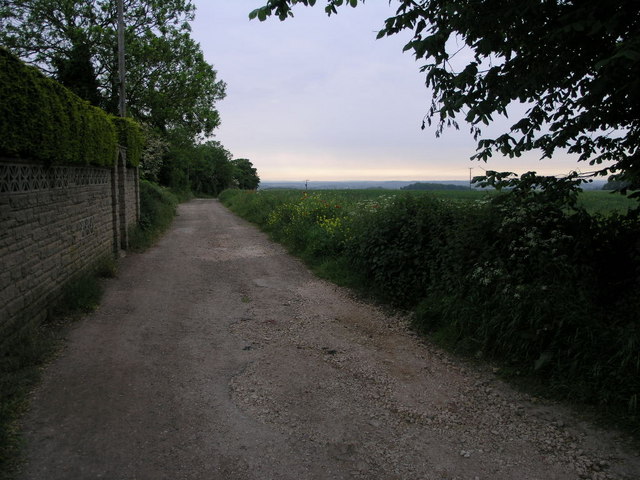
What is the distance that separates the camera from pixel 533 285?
16.5 feet

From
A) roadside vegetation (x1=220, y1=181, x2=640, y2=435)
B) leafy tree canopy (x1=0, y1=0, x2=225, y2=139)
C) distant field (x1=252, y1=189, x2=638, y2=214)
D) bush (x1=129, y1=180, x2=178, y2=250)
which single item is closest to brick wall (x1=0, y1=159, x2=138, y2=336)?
bush (x1=129, y1=180, x2=178, y2=250)

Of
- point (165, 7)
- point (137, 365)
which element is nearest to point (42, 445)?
point (137, 365)

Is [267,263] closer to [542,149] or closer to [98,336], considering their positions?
[98,336]

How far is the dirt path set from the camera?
321 cm

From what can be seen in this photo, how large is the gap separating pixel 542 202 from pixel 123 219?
10439 millimetres

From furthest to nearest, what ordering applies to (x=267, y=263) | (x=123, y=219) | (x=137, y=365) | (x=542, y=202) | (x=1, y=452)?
(x=123, y=219) < (x=267, y=263) < (x=542, y=202) < (x=137, y=365) < (x=1, y=452)

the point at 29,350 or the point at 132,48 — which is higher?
the point at 132,48

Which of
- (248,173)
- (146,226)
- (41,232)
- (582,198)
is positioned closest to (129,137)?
(146,226)

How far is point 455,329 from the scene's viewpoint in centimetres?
566

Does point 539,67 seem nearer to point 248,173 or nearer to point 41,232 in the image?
point 41,232

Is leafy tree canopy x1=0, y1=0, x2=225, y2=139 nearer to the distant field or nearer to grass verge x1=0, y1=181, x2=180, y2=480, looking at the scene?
the distant field

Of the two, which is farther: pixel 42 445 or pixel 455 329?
pixel 455 329

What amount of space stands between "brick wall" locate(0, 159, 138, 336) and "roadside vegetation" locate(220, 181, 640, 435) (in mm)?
5084

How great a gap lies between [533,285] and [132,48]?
21.4m
